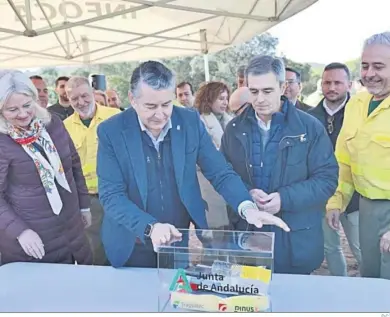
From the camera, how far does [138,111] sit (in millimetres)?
1260

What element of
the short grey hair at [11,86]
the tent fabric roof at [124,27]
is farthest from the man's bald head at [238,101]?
the short grey hair at [11,86]

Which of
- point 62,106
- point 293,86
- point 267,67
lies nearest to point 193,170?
point 267,67

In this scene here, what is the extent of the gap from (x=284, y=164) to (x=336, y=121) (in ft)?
3.48

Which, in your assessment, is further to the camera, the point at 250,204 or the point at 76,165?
the point at 76,165

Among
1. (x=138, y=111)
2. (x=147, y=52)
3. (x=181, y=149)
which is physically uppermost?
(x=147, y=52)

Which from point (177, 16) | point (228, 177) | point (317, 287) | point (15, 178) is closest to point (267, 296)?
point (317, 287)

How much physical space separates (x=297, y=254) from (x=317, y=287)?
296 millimetres

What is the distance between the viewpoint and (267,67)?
137cm

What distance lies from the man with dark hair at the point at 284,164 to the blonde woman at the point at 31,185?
626mm

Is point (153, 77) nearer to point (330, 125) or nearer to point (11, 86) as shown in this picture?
point (11, 86)

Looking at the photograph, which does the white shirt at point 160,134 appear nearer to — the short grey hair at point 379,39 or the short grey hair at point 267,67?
the short grey hair at point 267,67

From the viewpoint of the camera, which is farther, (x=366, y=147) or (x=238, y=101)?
(x=238, y=101)

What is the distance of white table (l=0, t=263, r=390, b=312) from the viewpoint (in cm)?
104

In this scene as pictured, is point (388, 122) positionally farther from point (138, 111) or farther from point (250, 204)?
point (138, 111)
